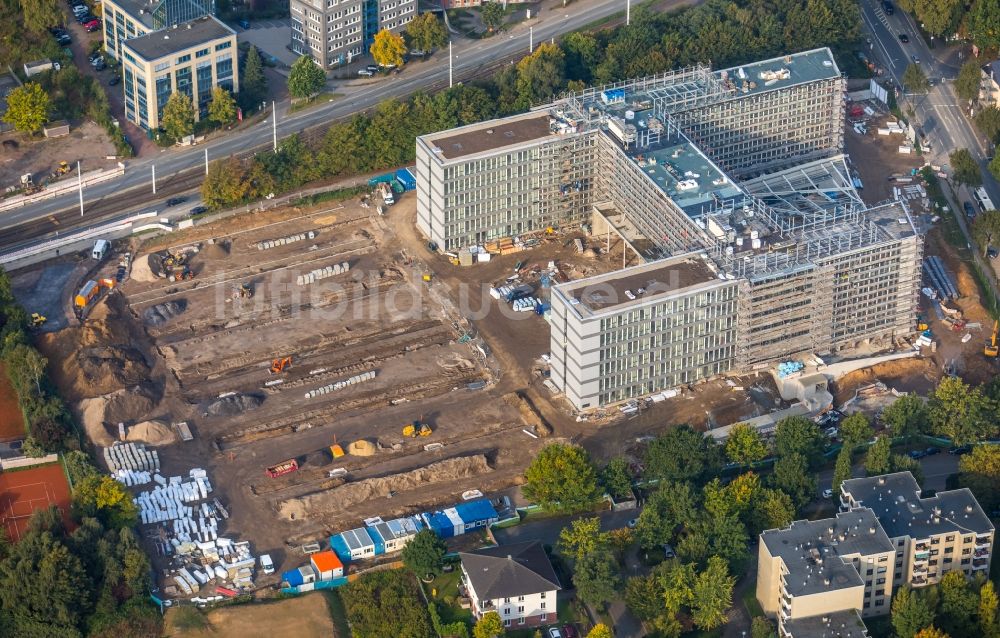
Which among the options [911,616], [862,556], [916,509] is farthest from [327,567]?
[916,509]

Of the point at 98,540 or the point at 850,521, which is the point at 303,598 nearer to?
the point at 98,540

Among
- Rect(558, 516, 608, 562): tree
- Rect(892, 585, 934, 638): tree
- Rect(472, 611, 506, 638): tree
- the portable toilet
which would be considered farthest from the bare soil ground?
Rect(892, 585, 934, 638): tree

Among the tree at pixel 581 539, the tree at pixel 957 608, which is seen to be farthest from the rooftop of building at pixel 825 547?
the tree at pixel 581 539

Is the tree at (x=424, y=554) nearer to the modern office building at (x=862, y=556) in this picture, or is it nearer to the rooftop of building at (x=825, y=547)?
the modern office building at (x=862, y=556)

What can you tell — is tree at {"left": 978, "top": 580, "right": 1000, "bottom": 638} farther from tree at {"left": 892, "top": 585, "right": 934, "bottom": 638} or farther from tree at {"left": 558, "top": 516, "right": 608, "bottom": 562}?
tree at {"left": 558, "top": 516, "right": 608, "bottom": 562}

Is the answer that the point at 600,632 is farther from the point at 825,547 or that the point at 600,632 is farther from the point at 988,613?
the point at 988,613

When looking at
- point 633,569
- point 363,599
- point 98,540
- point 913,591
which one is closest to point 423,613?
point 363,599
